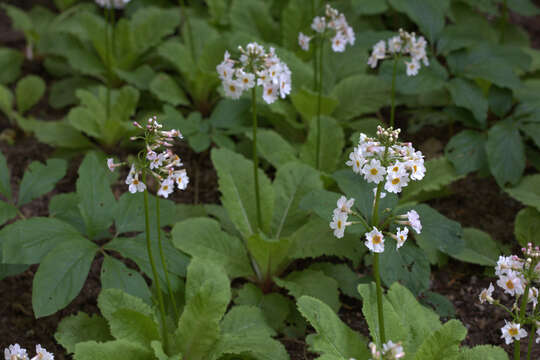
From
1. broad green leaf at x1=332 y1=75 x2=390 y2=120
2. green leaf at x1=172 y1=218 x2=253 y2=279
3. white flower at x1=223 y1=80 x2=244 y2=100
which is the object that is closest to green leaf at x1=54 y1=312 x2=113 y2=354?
green leaf at x1=172 y1=218 x2=253 y2=279

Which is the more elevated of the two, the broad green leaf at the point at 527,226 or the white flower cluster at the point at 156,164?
the white flower cluster at the point at 156,164

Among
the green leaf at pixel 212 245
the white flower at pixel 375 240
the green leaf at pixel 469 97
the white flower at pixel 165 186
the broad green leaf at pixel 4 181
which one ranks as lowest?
the green leaf at pixel 212 245

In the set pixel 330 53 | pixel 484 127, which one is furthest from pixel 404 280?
pixel 330 53

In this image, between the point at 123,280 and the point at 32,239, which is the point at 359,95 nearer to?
the point at 123,280

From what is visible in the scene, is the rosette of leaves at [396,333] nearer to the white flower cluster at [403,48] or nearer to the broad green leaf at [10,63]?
the white flower cluster at [403,48]

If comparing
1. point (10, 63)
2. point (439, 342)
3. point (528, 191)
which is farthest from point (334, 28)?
point (10, 63)

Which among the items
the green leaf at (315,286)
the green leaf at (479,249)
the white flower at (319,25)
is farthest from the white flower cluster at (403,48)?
the green leaf at (315,286)

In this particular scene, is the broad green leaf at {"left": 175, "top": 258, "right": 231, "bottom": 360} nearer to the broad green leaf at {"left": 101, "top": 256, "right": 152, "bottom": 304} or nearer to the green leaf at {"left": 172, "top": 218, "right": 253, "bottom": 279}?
the broad green leaf at {"left": 101, "top": 256, "right": 152, "bottom": 304}
